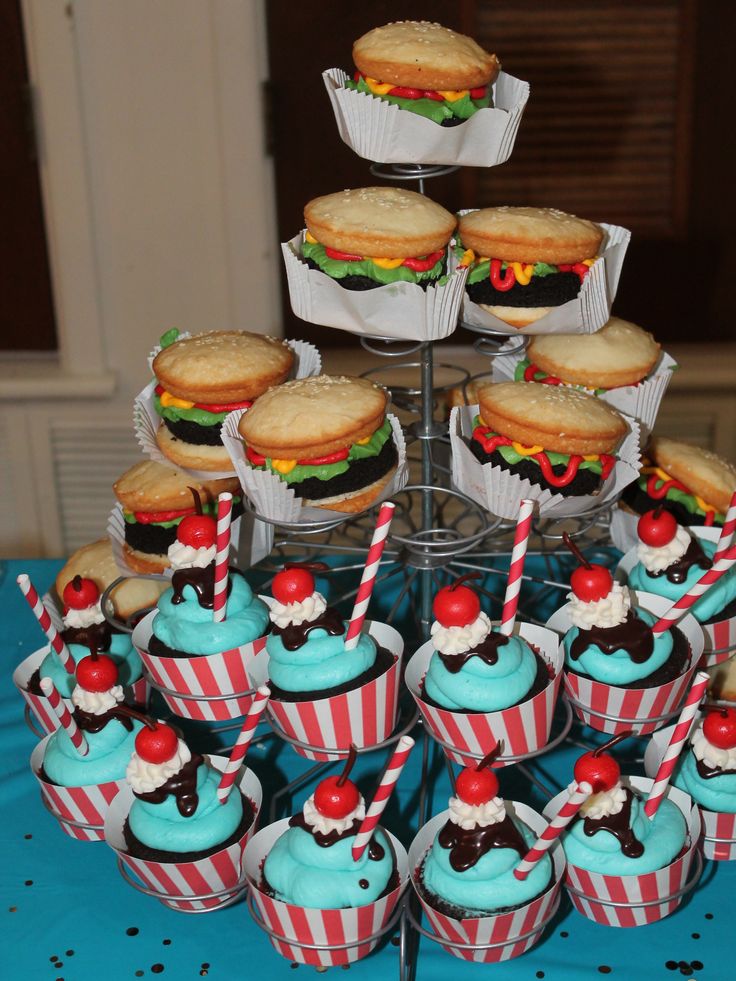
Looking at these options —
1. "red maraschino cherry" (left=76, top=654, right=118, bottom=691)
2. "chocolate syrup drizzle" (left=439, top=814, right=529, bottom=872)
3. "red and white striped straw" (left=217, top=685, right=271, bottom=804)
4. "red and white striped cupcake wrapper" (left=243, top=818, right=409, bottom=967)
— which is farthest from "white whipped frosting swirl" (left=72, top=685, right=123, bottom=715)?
"chocolate syrup drizzle" (left=439, top=814, right=529, bottom=872)

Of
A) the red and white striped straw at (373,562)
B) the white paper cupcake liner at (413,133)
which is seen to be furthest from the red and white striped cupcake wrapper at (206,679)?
the white paper cupcake liner at (413,133)

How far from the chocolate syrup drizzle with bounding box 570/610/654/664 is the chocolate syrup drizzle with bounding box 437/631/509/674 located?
0.15 metres

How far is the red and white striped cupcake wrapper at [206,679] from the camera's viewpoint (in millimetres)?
1726

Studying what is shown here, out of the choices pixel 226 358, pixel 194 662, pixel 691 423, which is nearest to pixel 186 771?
pixel 194 662

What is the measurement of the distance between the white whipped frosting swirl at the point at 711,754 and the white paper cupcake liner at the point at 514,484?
1.31ft

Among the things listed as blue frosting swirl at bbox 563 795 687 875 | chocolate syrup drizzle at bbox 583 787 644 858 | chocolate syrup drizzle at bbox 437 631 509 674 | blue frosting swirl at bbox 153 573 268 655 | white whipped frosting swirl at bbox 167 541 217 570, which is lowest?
blue frosting swirl at bbox 563 795 687 875

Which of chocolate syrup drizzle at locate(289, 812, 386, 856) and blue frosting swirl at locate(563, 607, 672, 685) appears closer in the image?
chocolate syrup drizzle at locate(289, 812, 386, 856)

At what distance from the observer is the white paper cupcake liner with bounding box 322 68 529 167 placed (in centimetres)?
186

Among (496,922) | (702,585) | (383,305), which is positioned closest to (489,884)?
(496,922)

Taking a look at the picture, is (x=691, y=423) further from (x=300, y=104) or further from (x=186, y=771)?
(x=186, y=771)

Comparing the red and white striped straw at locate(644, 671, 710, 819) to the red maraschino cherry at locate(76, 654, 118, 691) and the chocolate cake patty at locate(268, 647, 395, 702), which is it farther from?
the red maraschino cherry at locate(76, 654, 118, 691)

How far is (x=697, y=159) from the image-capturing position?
4.02 metres

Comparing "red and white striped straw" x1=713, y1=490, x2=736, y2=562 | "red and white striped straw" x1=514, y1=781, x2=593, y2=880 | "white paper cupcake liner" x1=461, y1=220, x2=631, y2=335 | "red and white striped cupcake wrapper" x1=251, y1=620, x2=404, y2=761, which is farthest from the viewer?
"white paper cupcake liner" x1=461, y1=220, x2=631, y2=335

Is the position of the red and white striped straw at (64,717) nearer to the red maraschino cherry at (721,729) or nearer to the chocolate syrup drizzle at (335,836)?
the chocolate syrup drizzle at (335,836)
